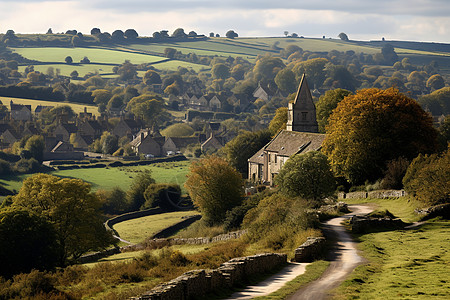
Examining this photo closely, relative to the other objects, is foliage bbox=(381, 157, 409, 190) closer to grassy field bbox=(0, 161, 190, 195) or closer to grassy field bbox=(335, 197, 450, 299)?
grassy field bbox=(335, 197, 450, 299)

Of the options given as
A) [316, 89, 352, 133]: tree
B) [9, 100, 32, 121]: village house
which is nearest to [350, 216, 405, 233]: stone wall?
[316, 89, 352, 133]: tree

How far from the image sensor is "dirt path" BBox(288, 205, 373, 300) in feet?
82.3

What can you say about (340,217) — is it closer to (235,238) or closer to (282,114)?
(235,238)

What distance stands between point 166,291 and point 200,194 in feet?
131

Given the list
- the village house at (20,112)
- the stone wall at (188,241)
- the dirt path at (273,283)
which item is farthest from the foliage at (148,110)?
the dirt path at (273,283)

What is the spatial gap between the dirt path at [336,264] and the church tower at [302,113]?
40183 millimetres

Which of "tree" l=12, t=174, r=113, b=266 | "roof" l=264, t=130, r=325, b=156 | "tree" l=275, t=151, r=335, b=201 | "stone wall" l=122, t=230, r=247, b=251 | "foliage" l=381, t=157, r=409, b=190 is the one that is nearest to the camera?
"stone wall" l=122, t=230, r=247, b=251

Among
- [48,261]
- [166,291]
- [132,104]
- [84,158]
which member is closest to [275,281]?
[166,291]

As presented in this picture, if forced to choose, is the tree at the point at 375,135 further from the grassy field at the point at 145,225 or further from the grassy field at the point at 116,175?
the grassy field at the point at 116,175

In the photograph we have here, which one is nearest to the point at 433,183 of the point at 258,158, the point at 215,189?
the point at 215,189

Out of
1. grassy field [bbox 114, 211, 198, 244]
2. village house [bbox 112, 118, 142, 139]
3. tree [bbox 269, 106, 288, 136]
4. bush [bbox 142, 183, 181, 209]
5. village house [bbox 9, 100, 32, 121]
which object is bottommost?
grassy field [bbox 114, 211, 198, 244]

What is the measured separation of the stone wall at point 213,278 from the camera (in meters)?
22.3

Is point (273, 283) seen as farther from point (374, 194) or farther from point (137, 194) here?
point (137, 194)

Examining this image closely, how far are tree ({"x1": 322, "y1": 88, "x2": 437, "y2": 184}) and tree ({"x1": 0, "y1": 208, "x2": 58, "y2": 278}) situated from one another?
29.9 meters
